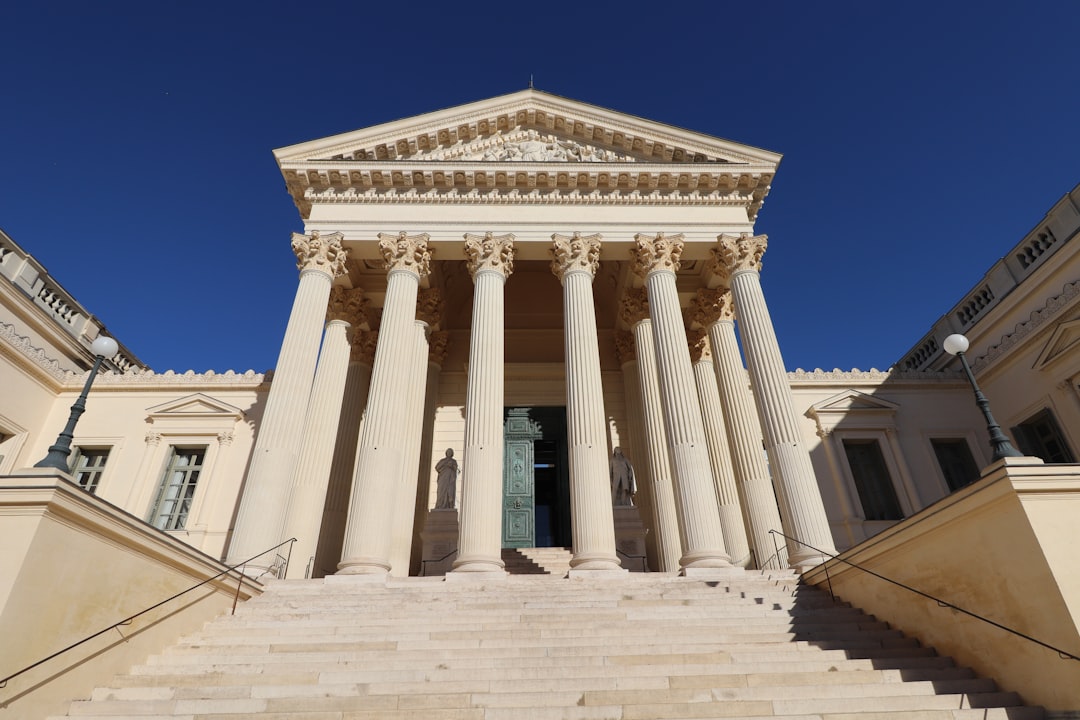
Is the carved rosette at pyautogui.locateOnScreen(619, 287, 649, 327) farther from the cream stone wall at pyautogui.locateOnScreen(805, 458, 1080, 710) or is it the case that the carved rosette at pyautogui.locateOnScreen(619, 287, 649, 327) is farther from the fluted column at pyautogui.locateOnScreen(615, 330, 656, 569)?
the cream stone wall at pyautogui.locateOnScreen(805, 458, 1080, 710)

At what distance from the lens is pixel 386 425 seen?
13266mm

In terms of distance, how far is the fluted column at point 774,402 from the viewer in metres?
12.4

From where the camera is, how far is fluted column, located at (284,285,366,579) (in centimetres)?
1354

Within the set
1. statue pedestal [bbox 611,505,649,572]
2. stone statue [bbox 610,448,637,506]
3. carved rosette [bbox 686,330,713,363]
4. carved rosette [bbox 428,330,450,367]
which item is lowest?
statue pedestal [bbox 611,505,649,572]

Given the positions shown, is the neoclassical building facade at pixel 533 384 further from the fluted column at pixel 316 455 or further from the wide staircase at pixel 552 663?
the wide staircase at pixel 552 663

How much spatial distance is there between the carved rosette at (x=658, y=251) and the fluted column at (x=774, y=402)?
1.29 metres

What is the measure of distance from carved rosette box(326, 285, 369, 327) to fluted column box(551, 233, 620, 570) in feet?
20.1

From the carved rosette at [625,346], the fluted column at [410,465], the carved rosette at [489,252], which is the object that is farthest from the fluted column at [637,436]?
the fluted column at [410,465]

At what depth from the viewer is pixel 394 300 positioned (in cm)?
1512

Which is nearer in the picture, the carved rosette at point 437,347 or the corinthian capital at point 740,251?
the corinthian capital at point 740,251

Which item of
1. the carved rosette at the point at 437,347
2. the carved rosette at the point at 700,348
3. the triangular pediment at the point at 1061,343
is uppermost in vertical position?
the carved rosette at the point at 437,347

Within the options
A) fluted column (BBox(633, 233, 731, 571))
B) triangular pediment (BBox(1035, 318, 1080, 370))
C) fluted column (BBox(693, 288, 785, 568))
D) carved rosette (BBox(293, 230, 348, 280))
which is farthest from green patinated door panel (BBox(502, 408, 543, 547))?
triangular pediment (BBox(1035, 318, 1080, 370))

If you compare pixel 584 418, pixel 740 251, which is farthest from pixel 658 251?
pixel 584 418

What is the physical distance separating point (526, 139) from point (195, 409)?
14231 mm
